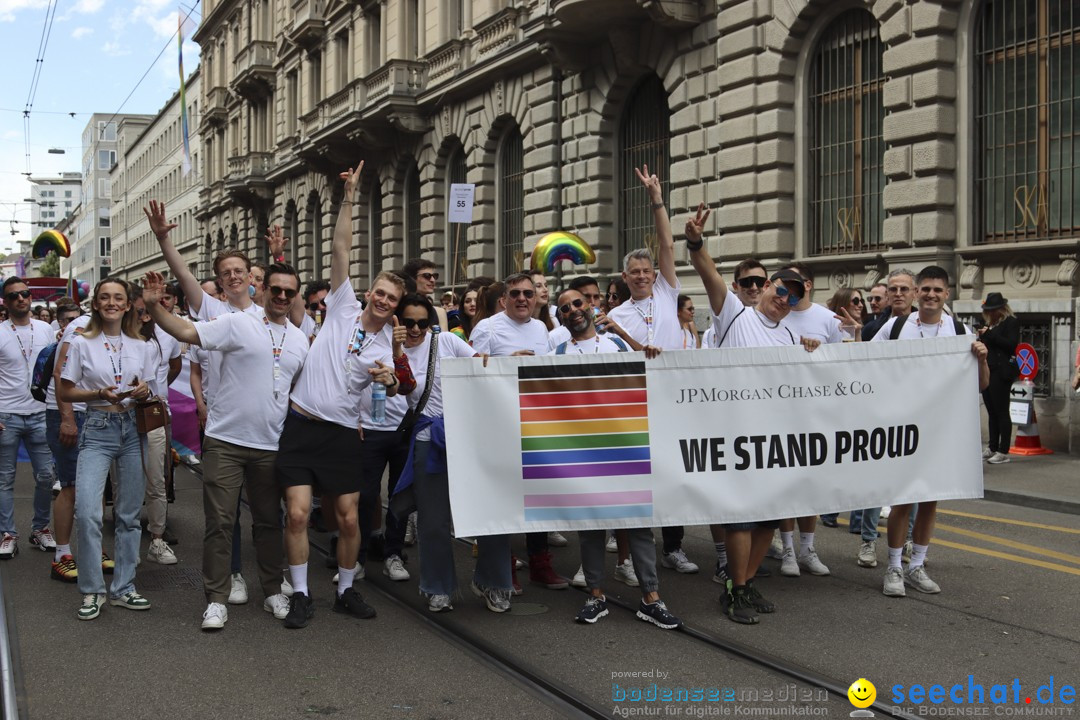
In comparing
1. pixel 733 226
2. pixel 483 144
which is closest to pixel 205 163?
pixel 483 144

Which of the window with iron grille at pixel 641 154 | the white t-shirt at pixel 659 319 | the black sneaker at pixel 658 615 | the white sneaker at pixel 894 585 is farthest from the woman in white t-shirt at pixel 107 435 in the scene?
the window with iron grille at pixel 641 154

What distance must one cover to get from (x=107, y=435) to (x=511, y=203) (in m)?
18.9

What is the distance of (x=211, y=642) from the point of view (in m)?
5.65

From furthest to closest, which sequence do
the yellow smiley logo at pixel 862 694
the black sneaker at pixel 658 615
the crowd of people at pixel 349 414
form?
the crowd of people at pixel 349 414 → the black sneaker at pixel 658 615 → the yellow smiley logo at pixel 862 694

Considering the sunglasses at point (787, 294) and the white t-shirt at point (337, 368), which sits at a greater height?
the sunglasses at point (787, 294)

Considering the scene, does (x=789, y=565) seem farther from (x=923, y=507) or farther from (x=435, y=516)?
(x=435, y=516)

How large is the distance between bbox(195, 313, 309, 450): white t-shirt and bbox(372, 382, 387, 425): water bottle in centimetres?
52

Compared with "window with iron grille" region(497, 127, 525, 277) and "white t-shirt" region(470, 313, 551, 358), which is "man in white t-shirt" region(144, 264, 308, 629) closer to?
"white t-shirt" region(470, 313, 551, 358)

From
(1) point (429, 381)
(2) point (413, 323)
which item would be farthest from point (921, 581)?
(2) point (413, 323)

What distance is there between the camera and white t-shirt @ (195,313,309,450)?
5.98 metres

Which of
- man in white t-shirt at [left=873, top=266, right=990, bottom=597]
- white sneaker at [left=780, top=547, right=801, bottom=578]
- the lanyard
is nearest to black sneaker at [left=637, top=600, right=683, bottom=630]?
white sneaker at [left=780, top=547, right=801, bottom=578]

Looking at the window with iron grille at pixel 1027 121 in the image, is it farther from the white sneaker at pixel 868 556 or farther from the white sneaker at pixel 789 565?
the white sneaker at pixel 789 565

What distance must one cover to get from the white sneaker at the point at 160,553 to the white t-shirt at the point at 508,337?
8.85 ft

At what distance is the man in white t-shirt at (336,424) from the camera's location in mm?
6008
